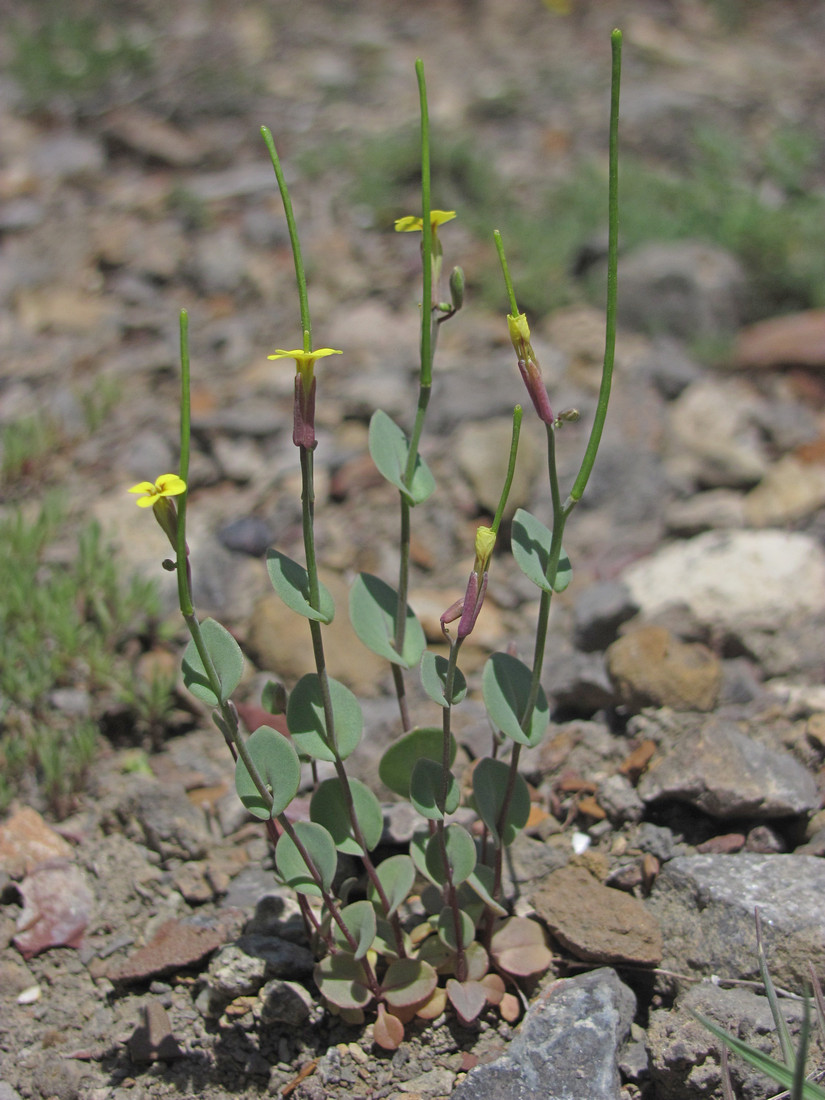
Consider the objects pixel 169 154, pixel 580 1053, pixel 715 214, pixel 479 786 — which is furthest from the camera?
pixel 169 154

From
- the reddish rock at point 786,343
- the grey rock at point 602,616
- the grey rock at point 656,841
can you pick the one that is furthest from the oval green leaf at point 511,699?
the reddish rock at point 786,343

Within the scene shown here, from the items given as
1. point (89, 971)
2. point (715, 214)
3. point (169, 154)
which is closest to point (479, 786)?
point (89, 971)

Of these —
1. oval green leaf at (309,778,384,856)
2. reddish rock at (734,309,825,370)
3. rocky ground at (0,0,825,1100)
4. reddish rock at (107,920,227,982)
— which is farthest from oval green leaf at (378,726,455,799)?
reddish rock at (734,309,825,370)

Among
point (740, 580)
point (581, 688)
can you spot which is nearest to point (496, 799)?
point (581, 688)

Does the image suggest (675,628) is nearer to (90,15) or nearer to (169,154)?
(169,154)

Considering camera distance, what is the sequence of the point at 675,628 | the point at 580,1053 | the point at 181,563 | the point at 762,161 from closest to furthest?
the point at 181,563 → the point at 580,1053 → the point at 675,628 → the point at 762,161

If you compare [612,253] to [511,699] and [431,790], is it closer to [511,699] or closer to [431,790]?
[511,699]

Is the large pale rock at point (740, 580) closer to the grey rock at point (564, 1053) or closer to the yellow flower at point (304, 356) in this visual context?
the grey rock at point (564, 1053)

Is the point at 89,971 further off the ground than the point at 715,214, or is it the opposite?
the point at 715,214
